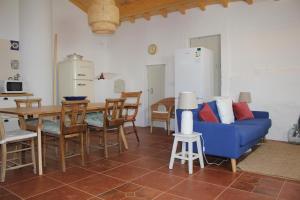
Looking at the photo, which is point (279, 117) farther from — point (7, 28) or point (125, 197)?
point (7, 28)

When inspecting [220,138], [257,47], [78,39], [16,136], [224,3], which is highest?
[224,3]

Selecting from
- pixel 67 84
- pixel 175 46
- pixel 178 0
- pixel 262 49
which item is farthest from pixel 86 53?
pixel 262 49

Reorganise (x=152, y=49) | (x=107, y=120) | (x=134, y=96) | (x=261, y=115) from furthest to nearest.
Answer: (x=152, y=49)
(x=134, y=96)
(x=261, y=115)
(x=107, y=120)

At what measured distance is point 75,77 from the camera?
5.94 m

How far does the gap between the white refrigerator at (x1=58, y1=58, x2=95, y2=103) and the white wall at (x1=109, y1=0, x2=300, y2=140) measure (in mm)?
2083

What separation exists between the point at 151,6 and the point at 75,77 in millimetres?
2515

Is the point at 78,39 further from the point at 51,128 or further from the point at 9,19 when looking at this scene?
the point at 51,128

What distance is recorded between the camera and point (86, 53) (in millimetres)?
7051

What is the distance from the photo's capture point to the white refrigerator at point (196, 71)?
5.18 meters

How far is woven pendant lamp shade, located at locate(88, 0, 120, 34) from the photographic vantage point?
3623mm

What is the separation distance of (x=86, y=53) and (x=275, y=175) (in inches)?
227

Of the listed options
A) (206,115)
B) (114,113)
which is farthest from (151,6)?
(206,115)

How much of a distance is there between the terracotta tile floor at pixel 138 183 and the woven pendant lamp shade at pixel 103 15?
6.73 feet

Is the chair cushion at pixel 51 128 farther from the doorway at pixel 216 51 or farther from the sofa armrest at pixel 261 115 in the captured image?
the doorway at pixel 216 51
